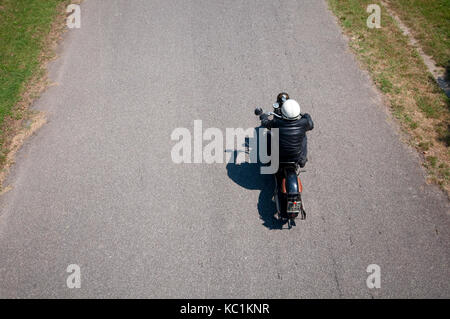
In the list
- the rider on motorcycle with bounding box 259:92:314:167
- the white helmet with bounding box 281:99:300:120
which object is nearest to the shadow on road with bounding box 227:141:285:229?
the rider on motorcycle with bounding box 259:92:314:167

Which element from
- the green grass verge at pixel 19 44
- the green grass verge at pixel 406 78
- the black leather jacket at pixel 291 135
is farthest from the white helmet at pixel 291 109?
the green grass verge at pixel 19 44

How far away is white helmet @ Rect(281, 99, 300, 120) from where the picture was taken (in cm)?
459

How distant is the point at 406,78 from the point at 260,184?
16.1ft

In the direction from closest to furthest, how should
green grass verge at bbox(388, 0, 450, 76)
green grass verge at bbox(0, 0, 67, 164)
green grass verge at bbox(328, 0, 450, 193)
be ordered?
1. green grass verge at bbox(328, 0, 450, 193)
2. green grass verge at bbox(0, 0, 67, 164)
3. green grass verge at bbox(388, 0, 450, 76)

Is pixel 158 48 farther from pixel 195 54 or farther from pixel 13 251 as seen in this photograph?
pixel 13 251

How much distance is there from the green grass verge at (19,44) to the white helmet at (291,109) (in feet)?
19.4

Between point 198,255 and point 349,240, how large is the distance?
8.47ft

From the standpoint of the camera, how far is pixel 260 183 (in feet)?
18.5

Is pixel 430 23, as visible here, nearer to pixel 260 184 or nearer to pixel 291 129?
pixel 291 129

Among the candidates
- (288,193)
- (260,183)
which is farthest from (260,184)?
(288,193)

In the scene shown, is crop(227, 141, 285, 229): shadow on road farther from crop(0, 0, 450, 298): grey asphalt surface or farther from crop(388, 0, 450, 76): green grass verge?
crop(388, 0, 450, 76): green grass verge

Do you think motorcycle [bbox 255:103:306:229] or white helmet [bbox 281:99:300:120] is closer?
white helmet [bbox 281:99:300:120]

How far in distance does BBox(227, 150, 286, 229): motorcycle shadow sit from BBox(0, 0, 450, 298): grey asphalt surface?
3 cm

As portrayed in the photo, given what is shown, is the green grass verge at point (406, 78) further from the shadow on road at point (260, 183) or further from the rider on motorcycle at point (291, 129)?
the shadow on road at point (260, 183)
